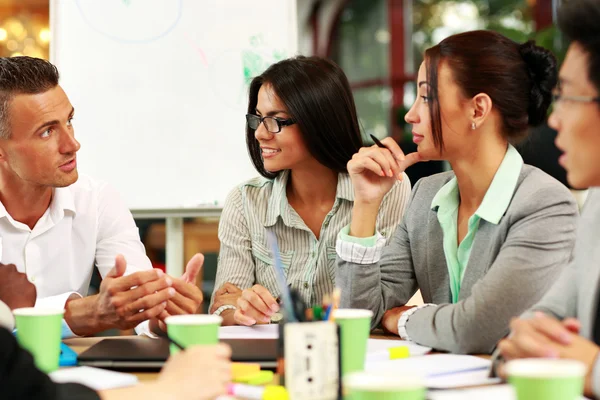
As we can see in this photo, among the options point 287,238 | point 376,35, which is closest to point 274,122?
point 287,238

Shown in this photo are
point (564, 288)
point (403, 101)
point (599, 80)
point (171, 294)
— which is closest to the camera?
point (599, 80)

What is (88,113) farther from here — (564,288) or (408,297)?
(564,288)

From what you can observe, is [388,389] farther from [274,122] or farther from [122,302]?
[274,122]

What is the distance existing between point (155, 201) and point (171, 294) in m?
1.21

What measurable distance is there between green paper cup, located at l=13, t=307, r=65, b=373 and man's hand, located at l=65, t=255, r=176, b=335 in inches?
18.7

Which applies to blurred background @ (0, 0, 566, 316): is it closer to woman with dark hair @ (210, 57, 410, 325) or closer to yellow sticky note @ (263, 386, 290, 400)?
woman with dark hair @ (210, 57, 410, 325)

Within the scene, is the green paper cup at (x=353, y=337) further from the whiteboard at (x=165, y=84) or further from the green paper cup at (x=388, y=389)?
the whiteboard at (x=165, y=84)

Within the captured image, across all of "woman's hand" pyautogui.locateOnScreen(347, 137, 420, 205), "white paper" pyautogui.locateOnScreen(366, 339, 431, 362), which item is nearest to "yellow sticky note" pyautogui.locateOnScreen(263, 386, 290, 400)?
"white paper" pyautogui.locateOnScreen(366, 339, 431, 362)

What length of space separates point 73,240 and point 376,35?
8.15m

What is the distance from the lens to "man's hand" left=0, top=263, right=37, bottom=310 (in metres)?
1.91

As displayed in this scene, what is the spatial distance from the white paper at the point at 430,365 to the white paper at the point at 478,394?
137mm

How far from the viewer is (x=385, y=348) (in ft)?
5.12

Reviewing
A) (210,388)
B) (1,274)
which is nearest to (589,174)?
(210,388)

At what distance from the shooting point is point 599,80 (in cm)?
134
